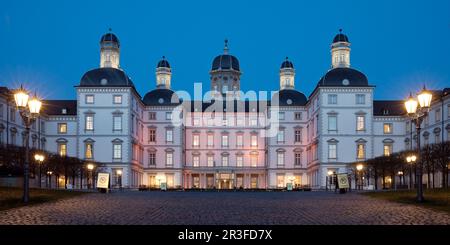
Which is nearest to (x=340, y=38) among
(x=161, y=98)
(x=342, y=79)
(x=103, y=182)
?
(x=342, y=79)

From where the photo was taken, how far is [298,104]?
98.6 meters

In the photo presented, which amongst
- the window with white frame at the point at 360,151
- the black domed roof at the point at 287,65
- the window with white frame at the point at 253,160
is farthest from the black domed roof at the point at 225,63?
the window with white frame at the point at 360,151

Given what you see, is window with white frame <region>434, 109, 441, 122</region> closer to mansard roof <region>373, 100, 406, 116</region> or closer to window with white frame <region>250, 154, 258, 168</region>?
mansard roof <region>373, 100, 406, 116</region>

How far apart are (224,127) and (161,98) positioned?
11.9 m

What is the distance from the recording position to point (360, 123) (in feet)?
270

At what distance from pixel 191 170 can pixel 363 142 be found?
103 ft

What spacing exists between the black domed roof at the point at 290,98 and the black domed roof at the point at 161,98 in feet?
50.1

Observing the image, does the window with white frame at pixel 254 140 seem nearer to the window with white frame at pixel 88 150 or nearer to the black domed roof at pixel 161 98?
the black domed roof at pixel 161 98

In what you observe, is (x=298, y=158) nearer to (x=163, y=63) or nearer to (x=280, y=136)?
(x=280, y=136)

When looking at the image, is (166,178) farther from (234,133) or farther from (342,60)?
(342,60)

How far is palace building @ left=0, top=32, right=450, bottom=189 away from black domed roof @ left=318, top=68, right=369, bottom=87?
0.13 meters

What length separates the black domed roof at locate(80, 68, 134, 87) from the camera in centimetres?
8306

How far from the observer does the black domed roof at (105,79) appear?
83.1m
